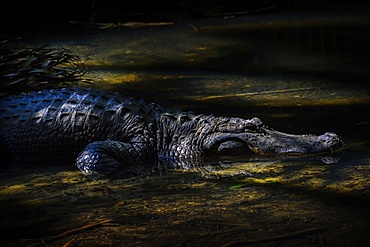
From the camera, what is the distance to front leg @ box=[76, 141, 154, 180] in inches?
189

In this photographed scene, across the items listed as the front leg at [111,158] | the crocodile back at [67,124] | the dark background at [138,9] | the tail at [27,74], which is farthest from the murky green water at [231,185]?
the dark background at [138,9]

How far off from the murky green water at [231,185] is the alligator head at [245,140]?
0.18m

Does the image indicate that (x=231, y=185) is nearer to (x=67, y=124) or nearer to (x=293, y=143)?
(x=293, y=143)

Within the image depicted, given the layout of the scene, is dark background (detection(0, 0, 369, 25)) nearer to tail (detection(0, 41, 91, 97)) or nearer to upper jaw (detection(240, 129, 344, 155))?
tail (detection(0, 41, 91, 97))

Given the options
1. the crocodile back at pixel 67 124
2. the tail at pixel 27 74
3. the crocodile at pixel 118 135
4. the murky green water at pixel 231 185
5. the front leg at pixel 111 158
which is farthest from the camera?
the tail at pixel 27 74

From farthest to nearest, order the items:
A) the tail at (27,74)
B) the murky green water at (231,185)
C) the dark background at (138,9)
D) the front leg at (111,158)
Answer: the dark background at (138,9) < the tail at (27,74) < the front leg at (111,158) < the murky green water at (231,185)

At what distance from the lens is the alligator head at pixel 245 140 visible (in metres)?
4.84

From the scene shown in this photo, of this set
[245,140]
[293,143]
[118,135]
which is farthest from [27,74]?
[293,143]

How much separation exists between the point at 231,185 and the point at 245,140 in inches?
29.7

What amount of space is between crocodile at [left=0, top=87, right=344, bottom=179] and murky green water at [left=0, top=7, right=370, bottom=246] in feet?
0.68

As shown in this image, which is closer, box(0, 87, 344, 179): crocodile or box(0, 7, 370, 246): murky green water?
box(0, 7, 370, 246): murky green water

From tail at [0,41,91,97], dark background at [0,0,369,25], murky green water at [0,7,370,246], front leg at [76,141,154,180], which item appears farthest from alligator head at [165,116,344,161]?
dark background at [0,0,369,25]

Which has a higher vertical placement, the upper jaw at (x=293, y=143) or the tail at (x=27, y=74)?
the tail at (x=27, y=74)

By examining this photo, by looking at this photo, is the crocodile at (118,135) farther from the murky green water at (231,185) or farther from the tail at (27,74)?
the tail at (27,74)
